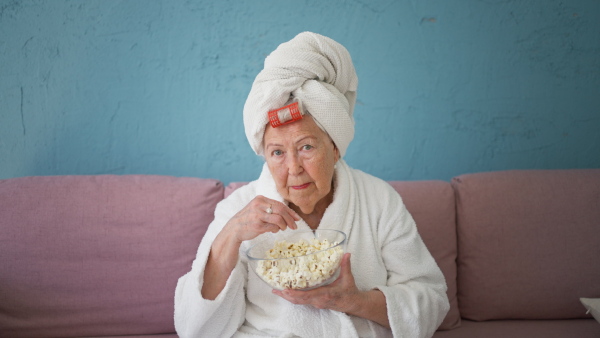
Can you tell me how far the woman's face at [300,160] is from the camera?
1.53 metres

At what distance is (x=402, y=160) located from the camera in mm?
2357

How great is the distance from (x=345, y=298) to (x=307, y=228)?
0.27 meters

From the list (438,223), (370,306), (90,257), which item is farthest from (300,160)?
(90,257)

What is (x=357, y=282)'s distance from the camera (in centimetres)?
159

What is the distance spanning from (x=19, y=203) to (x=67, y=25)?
79 centimetres

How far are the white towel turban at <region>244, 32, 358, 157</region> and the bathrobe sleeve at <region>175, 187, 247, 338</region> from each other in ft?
1.31

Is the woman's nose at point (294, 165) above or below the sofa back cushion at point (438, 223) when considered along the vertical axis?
above

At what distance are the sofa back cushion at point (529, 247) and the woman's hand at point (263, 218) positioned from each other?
975mm

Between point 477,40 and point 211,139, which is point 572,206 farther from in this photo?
point 211,139

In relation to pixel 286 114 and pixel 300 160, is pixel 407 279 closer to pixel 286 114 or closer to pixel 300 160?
pixel 300 160

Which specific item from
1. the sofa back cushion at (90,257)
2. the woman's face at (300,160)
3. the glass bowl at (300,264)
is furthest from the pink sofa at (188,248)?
the glass bowl at (300,264)

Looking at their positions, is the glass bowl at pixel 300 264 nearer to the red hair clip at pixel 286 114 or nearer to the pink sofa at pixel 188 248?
the red hair clip at pixel 286 114

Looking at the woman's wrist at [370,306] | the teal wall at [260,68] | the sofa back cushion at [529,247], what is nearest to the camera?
the woman's wrist at [370,306]

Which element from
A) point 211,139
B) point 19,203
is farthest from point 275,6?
point 19,203
